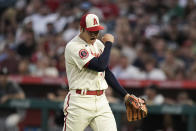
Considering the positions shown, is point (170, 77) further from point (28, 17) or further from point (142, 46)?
point (28, 17)

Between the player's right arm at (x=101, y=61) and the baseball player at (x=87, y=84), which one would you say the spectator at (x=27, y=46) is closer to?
the baseball player at (x=87, y=84)

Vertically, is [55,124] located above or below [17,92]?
below

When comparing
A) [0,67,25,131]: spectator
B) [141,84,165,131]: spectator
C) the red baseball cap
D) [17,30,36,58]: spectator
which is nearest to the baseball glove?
the red baseball cap

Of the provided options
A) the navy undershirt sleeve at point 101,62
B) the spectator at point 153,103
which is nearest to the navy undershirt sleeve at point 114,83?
the navy undershirt sleeve at point 101,62

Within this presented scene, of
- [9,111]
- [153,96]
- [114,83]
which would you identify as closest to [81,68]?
[114,83]

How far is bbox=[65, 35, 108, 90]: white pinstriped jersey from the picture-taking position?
4699 mm

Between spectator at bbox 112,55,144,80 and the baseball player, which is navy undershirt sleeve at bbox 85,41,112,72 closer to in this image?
the baseball player

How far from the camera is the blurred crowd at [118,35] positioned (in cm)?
891

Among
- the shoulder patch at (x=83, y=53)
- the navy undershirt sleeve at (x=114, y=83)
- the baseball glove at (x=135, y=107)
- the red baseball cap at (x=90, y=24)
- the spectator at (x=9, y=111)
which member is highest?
the red baseball cap at (x=90, y=24)

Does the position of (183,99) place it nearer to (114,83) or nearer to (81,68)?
(114,83)

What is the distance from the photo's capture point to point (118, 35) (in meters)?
10.2

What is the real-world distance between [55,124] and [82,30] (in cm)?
319

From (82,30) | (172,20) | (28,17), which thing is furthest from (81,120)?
(28,17)

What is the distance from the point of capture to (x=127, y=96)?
489cm
